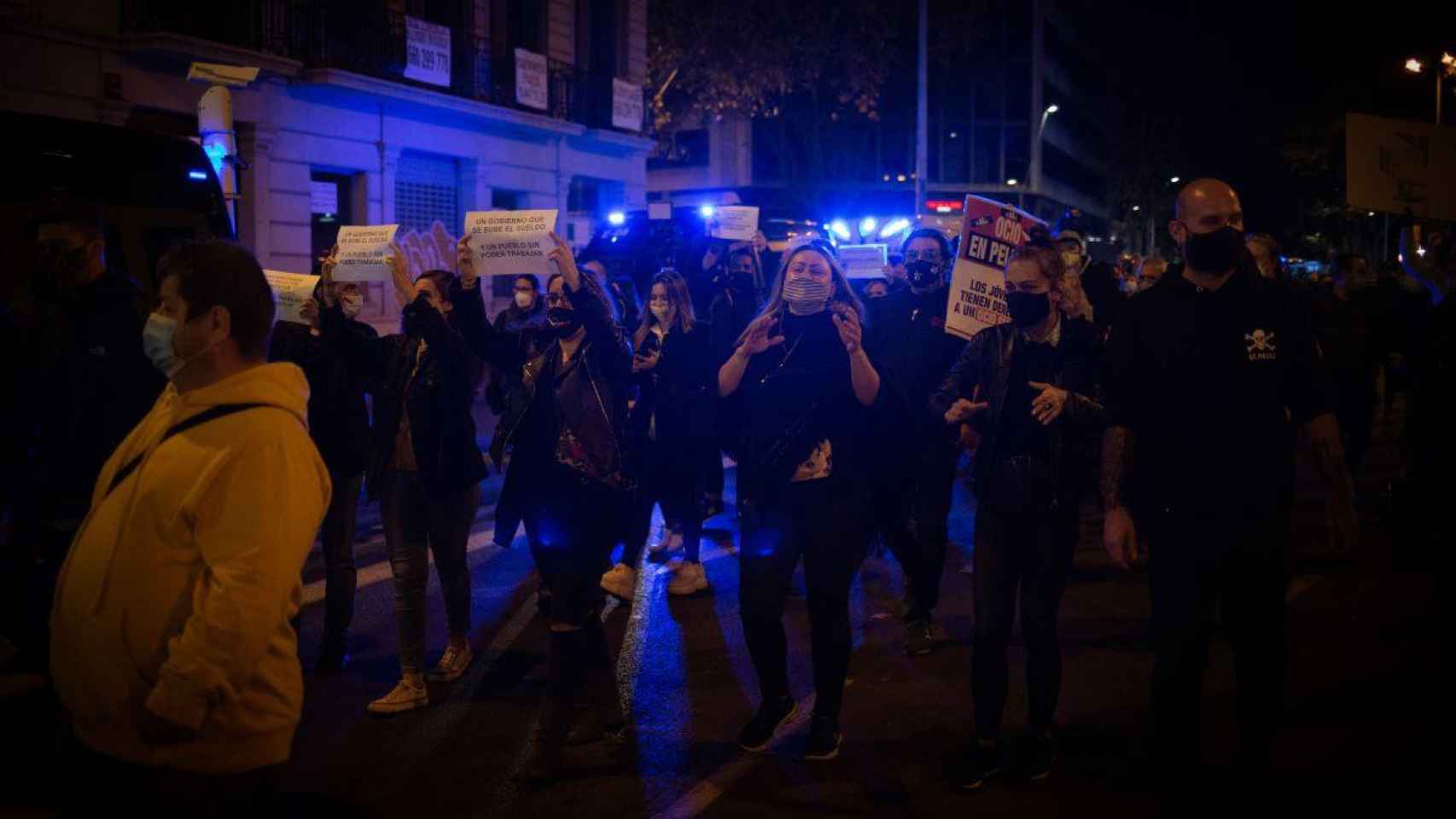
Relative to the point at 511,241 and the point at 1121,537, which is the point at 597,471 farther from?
the point at 1121,537

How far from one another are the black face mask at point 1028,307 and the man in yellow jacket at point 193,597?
3.14 meters

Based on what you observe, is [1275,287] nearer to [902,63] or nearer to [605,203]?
[605,203]

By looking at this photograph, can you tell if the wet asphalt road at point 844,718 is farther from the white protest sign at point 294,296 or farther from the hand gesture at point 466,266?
the hand gesture at point 466,266

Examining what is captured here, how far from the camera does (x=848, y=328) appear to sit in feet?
16.8

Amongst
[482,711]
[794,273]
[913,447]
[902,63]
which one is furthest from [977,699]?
[902,63]

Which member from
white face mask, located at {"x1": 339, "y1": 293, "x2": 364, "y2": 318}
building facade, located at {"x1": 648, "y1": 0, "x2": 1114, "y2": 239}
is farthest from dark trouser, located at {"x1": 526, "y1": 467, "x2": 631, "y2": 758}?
building facade, located at {"x1": 648, "y1": 0, "x2": 1114, "y2": 239}

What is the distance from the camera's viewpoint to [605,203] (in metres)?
31.2

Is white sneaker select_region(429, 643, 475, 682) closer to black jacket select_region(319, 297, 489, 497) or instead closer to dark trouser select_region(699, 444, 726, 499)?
black jacket select_region(319, 297, 489, 497)

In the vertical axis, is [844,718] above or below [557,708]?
below

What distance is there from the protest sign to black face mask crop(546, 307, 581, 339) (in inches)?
87.4

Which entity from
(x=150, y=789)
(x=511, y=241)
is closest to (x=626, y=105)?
(x=511, y=241)

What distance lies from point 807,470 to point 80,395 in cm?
306

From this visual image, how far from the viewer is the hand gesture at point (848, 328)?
5.12 metres

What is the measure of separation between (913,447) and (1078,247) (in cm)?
474
